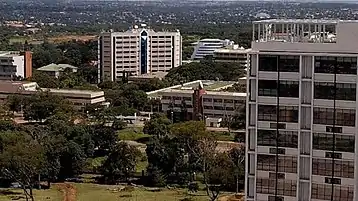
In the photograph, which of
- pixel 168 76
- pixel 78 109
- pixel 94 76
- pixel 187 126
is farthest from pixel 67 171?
pixel 94 76

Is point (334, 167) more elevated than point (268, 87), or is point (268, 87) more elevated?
point (268, 87)

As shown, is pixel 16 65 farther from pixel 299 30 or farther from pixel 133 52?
pixel 299 30

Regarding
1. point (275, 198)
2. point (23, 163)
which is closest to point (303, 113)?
point (275, 198)

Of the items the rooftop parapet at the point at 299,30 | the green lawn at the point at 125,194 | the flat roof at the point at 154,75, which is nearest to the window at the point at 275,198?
the rooftop parapet at the point at 299,30

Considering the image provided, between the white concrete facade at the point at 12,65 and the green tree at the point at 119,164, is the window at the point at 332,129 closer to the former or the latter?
the green tree at the point at 119,164

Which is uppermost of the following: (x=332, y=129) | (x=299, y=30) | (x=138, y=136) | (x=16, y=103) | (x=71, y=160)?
(x=299, y=30)

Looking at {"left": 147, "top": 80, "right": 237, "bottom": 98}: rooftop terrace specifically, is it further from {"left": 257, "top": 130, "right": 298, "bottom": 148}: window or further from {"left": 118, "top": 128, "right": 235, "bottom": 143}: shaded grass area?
{"left": 257, "top": 130, "right": 298, "bottom": 148}: window

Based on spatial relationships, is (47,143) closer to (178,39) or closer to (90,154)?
(90,154)
